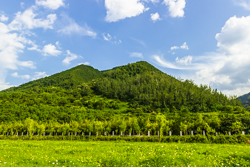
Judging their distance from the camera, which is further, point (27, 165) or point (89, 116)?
point (89, 116)

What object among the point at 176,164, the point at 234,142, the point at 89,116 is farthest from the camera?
the point at 89,116

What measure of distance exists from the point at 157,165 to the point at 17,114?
169 metres

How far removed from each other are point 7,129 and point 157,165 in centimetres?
10959

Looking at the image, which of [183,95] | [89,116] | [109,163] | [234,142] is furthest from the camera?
[183,95]

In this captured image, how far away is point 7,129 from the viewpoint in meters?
91.1

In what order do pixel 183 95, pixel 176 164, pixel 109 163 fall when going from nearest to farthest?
1. pixel 176 164
2. pixel 109 163
3. pixel 183 95

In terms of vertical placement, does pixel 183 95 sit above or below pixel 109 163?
above

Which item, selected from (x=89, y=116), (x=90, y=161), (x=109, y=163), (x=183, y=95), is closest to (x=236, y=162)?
(x=109, y=163)

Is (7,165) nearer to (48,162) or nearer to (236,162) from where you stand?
(48,162)

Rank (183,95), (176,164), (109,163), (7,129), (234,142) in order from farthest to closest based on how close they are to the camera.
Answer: (183,95) < (7,129) < (234,142) < (109,163) < (176,164)

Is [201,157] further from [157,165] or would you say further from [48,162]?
[48,162]

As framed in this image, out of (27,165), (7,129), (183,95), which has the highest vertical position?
(183,95)

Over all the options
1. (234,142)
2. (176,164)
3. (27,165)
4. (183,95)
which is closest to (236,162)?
(176,164)

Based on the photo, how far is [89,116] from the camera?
135m
